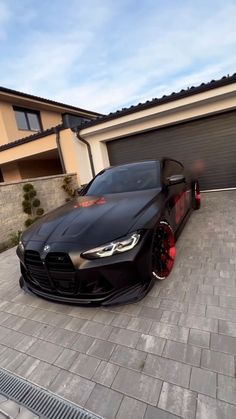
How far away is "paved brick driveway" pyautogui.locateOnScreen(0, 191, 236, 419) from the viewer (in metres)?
1.36

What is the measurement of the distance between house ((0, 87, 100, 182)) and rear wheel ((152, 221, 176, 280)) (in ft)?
17.8

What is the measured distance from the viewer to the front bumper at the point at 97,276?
1910 mm

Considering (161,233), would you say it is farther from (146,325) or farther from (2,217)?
(2,217)

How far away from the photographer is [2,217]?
17.3ft

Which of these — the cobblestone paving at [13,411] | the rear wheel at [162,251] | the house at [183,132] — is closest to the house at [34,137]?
the house at [183,132]

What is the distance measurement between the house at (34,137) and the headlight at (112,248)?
5.92 m

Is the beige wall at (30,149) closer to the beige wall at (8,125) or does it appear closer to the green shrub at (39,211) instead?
the beige wall at (8,125)

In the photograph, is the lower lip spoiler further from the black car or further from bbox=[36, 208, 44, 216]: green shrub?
→ bbox=[36, 208, 44, 216]: green shrub

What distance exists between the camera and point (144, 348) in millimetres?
1748

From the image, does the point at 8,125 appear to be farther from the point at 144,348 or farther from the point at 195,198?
the point at 144,348

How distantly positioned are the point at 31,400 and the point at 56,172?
41.9ft

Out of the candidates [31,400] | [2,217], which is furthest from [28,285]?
[2,217]

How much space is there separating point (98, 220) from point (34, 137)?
712 cm

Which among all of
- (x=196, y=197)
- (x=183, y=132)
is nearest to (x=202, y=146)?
(x=183, y=132)
